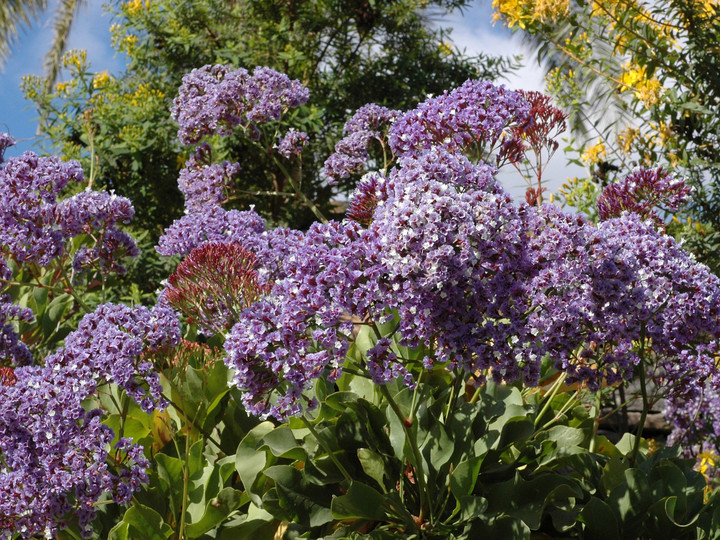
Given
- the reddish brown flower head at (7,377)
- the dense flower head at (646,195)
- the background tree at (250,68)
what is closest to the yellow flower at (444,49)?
the background tree at (250,68)

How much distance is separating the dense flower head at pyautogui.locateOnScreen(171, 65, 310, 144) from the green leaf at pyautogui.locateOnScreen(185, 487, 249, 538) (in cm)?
183

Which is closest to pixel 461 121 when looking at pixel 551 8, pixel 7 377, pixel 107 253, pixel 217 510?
pixel 217 510

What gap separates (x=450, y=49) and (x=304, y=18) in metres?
1.76

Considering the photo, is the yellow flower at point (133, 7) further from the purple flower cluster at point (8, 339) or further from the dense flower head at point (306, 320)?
the dense flower head at point (306, 320)

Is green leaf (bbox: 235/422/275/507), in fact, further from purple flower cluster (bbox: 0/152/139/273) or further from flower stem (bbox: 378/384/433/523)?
purple flower cluster (bbox: 0/152/139/273)

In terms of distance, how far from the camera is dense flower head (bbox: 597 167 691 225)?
9.82 feet

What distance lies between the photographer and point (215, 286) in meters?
2.80

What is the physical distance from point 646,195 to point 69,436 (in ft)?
7.48

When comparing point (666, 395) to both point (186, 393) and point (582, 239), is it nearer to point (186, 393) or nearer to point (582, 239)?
point (582, 239)

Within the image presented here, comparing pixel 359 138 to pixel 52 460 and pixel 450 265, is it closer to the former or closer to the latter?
pixel 450 265

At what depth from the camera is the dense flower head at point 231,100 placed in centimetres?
365

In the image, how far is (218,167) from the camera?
3.92 metres

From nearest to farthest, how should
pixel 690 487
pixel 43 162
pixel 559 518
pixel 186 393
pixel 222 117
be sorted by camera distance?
1. pixel 559 518
2. pixel 690 487
3. pixel 186 393
4. pixel 43 162
5. pixel 222 117

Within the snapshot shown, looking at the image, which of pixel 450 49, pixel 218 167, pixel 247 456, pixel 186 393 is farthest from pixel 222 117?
pixel 450 49
